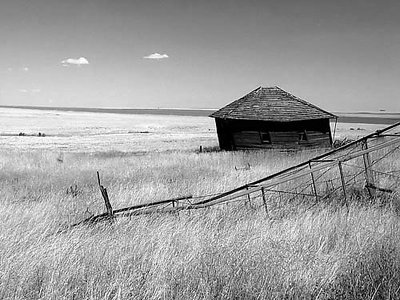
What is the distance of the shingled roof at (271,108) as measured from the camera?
2266 cm

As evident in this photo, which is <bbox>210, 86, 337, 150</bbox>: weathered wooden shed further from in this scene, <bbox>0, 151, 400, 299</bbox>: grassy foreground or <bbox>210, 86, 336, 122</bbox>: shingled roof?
<bbox>0, 151, 400, 299</bbox>: grassy foreground

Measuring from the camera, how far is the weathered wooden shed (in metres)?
22.8

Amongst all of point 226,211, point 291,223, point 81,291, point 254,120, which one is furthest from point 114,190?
point 254,120

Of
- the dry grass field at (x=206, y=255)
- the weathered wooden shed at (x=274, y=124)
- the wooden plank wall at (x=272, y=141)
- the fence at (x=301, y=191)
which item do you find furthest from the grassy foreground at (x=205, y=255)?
the weathered wooden shed at (x=274, y=124)

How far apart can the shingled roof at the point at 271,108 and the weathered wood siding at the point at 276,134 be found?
1.92ft

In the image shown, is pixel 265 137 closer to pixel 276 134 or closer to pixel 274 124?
pixel 276 134

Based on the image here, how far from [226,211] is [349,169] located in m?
7.56

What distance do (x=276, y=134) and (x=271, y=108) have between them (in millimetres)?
1821

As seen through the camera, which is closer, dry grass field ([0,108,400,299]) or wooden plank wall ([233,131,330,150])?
dry grass field ([0,108,400,299])

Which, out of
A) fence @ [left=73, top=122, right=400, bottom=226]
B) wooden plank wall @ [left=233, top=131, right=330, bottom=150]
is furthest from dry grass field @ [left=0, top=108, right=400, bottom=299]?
wooden plank wall @ [left=233, top=131, right=330, bottom=150]

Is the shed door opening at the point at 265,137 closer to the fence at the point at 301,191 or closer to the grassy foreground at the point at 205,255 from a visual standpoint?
the fence at the point at 301,191

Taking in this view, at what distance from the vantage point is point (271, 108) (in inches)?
918

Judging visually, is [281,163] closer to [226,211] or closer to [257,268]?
[226,211]

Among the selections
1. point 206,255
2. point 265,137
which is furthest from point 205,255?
point 265,137
